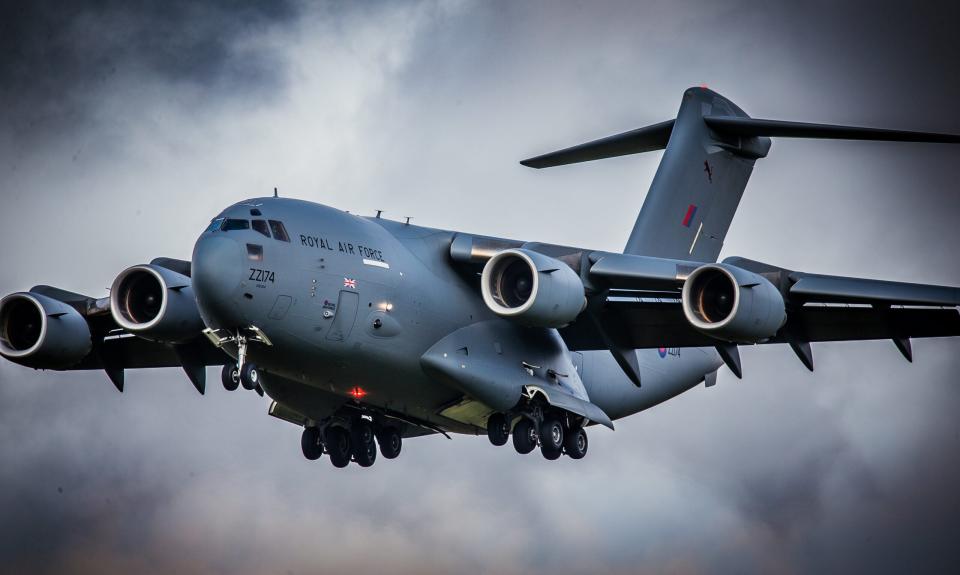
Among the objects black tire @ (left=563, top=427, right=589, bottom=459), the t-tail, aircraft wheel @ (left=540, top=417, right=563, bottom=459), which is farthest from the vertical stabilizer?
aircraft wheel @ (left=540, top=417, right=563, bottom=459)

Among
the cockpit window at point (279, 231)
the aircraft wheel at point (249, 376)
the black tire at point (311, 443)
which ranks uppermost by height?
the cockpit window at point (279, 231)

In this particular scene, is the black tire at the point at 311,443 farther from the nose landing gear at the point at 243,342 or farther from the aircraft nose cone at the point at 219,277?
the aircraft nose cone at the point at 219,277

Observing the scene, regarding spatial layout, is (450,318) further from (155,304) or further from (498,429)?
(155,304)

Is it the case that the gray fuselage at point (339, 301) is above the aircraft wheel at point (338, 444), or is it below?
above

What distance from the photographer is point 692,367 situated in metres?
16.0

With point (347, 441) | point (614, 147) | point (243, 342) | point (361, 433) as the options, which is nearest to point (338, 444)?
point (347, 441)

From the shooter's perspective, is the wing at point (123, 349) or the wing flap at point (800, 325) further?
the wing at point (123, 349)

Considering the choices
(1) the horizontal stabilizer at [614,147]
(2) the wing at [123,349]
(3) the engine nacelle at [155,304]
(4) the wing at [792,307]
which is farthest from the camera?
(1) the horizontal stabilizer at [614,147]

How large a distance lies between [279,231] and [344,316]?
95cm

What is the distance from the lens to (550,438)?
1396 centimetres

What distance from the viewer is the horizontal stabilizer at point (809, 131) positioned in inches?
513

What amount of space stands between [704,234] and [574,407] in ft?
11.1

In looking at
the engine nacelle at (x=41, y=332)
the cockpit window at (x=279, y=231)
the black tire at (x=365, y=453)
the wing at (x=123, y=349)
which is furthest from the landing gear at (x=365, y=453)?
the cockpit window at (x=279, y=231)

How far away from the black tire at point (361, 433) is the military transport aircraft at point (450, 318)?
17 mm
